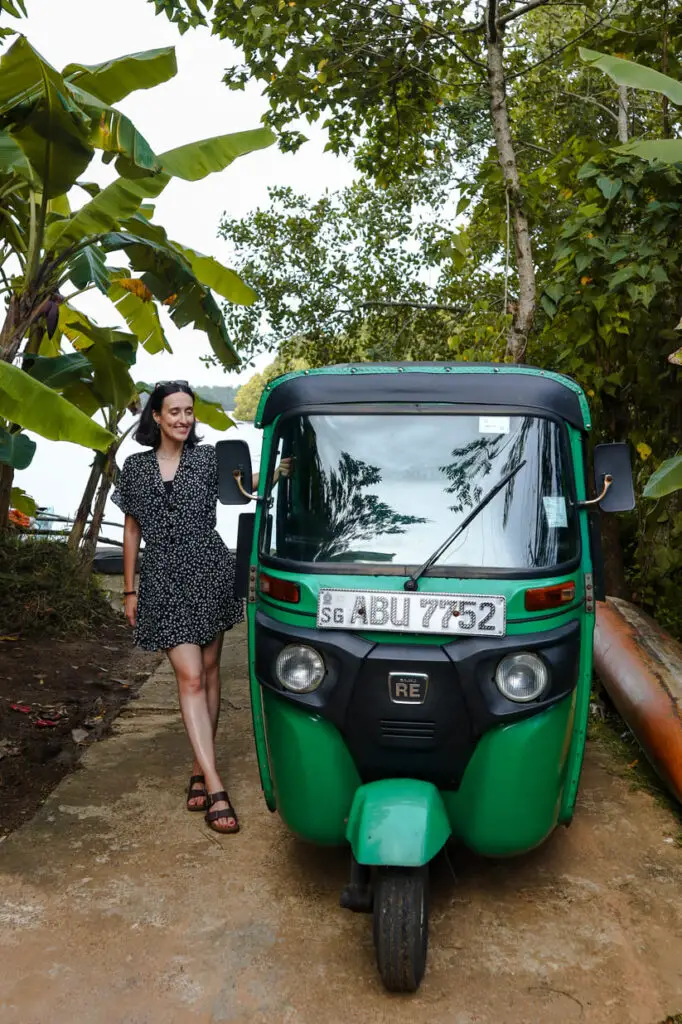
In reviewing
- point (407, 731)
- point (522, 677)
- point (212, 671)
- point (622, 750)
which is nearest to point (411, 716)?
point (407, 731)

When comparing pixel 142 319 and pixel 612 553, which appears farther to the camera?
pixel 142 319

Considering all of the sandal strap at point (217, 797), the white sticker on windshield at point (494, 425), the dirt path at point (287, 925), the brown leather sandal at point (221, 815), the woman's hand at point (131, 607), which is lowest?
the dirt path at point (287, 925)

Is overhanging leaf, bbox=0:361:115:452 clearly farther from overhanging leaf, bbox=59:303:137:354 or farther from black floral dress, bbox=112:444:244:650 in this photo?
overhanging leaf, bbox=59:303:137:354

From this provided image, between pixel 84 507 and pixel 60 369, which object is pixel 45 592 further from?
pixel 60 369

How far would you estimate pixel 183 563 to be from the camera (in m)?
4.66

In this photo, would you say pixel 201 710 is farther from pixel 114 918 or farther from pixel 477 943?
pixel 477 943

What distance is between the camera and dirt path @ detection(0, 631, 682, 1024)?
3.20 meters

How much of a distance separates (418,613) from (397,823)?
703 mm

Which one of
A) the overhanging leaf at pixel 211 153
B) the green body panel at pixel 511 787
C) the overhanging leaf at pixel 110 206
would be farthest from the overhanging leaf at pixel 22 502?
the green body panel at pixel 511 787

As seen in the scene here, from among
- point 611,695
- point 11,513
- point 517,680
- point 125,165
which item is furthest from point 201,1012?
point 11,513

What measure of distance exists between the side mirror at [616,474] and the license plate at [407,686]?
980 mm

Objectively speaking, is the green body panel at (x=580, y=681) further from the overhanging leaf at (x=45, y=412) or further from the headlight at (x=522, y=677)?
the overhanging leaf at (x=45, y=412)

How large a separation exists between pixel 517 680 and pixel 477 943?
0.95 m

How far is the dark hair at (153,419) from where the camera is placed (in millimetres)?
4680
